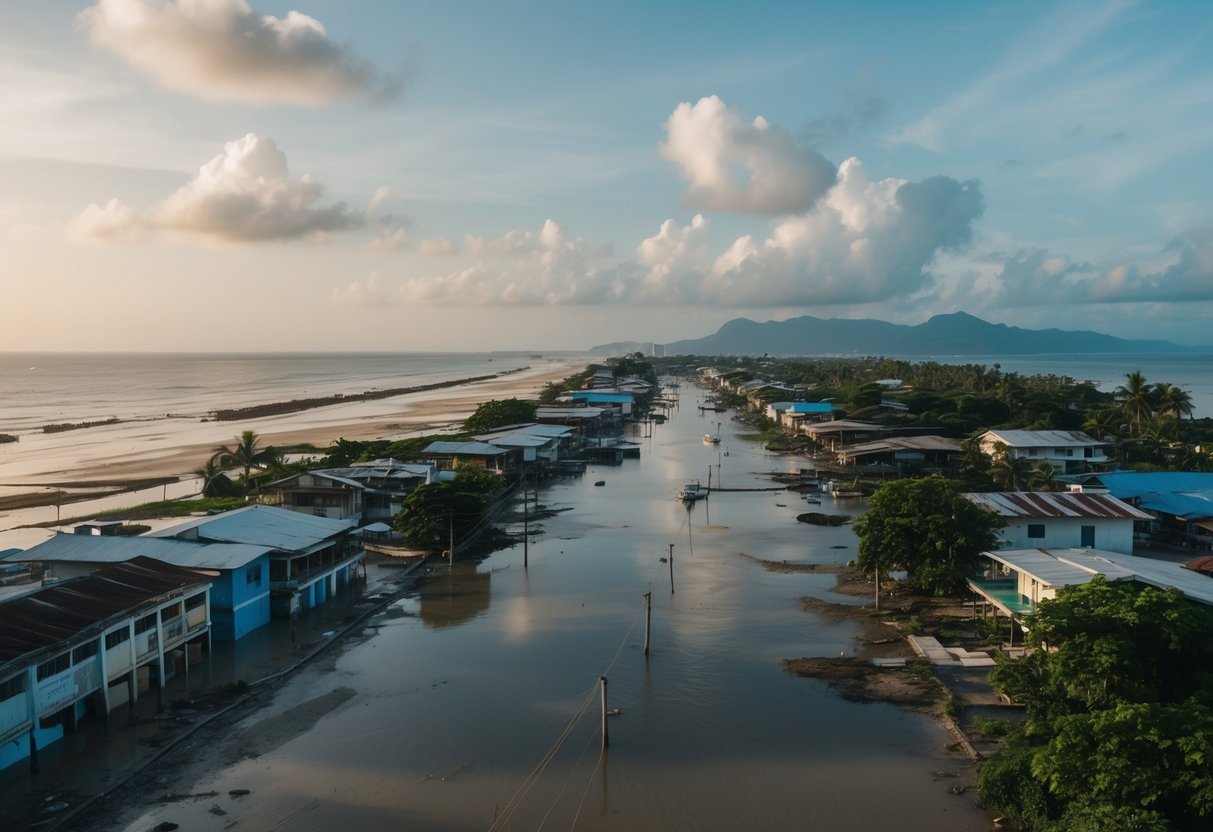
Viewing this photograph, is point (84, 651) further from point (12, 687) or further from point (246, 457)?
point (246, 457)

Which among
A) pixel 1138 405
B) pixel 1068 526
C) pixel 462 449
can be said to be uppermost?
pixel 1138 405

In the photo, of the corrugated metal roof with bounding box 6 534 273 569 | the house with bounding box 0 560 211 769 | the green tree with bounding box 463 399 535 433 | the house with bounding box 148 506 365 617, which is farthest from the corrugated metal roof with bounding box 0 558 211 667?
the green tree with bounding box 463 399 535 433

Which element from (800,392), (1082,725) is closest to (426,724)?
(1082,725)

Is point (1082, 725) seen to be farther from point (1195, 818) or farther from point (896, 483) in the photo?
point (896, 483)

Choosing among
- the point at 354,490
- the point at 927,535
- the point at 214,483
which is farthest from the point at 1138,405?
the point at 214,483

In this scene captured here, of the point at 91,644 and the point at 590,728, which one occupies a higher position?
the point at 91,644

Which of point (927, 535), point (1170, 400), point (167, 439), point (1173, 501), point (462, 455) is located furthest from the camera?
point (167, 439)

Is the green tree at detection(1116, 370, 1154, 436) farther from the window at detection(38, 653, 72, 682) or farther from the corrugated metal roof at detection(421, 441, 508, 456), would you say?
the window at detection(38, 653, 72, 682)
